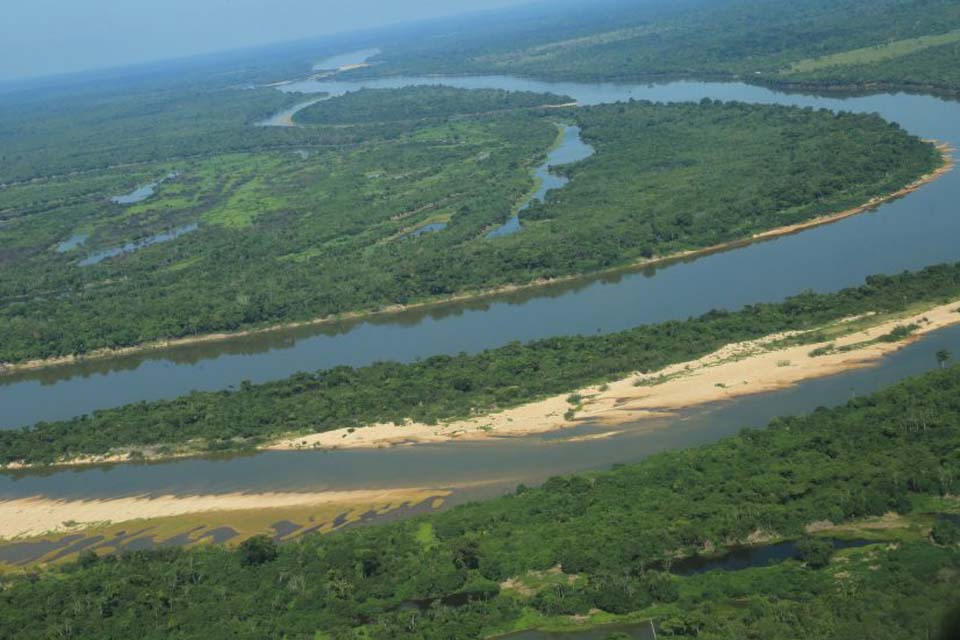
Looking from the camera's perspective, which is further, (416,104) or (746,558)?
(416,104)

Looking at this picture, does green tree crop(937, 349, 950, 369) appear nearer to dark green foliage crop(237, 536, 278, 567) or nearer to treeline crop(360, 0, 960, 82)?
dark green foliage crop(237, 536, 278, 567)

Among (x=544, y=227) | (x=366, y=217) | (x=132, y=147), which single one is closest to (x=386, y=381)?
(x=544, y=227)

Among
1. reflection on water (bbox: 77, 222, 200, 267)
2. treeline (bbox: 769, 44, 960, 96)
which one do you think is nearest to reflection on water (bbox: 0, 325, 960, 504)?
reflection on water (bbox: 77, 222, 200, 267)

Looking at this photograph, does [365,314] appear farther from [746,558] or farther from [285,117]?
[285,117]

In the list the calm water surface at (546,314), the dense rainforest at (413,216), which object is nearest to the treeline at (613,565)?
the calm water surface at (546,314)

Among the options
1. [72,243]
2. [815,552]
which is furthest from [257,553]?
[72,243]

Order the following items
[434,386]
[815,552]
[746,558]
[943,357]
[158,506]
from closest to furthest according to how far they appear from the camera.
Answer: [815,552] → [746,558] → [943,357] → [158,506] → [434,386]

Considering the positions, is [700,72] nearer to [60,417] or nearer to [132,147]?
[132,147]

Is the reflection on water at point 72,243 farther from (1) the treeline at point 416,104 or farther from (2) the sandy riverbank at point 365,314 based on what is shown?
(1) the treeline at point 416,104
